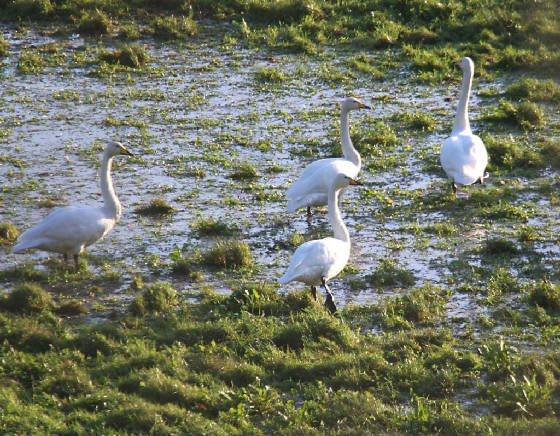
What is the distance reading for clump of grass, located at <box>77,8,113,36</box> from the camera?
55.5 feet

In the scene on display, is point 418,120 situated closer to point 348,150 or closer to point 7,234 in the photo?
point 348,150

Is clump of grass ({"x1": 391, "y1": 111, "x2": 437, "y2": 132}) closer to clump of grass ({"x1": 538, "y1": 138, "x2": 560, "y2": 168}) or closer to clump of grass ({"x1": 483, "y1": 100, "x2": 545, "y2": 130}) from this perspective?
clump of grass ({"x1": 483, "y1": 100, "x2": 545, "y2": 130})

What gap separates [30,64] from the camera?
15258mm

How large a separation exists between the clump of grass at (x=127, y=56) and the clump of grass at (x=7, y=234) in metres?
6.78

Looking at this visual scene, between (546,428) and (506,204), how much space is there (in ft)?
15.2

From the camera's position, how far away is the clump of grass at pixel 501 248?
878 cm

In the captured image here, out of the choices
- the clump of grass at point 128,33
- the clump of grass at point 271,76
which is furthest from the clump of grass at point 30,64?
the clump of grass at point 271,76

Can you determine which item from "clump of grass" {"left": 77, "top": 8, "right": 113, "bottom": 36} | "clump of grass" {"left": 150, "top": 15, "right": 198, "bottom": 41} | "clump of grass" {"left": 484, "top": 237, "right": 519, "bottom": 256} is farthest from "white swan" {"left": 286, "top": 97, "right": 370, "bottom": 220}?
"clump of grass" {"left": 77, "top": 8, "right": 113, "bottom": 36}

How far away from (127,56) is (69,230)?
770 cm

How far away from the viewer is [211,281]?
8336 mm

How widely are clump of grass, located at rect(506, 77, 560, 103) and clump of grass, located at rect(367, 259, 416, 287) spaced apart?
6336mm

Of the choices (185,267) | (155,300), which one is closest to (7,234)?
(185,267)

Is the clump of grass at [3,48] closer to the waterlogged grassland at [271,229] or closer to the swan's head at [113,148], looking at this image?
the waterlogged grassland at [271,229]

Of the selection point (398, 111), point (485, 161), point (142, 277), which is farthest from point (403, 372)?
point (398, 111)
